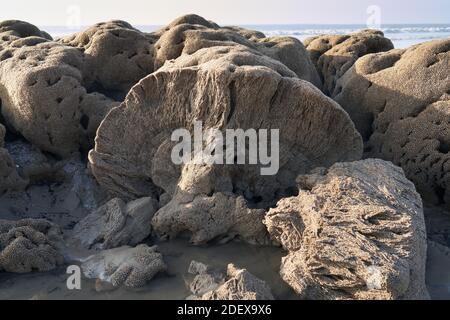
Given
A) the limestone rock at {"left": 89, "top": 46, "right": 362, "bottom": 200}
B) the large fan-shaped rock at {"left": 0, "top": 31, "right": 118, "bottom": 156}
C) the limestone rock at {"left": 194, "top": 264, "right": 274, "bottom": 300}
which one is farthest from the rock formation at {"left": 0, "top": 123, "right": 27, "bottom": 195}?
the limestone rock at {"left": 194, "top": 264, "right": 274, "bottom": 300}

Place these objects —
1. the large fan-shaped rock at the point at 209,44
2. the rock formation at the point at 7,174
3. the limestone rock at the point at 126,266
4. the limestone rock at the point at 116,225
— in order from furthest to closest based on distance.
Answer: the large fan-shaped rock at the point at 209,44 → the rock formation at the point at 7,174 → the limestone rock at the point at 116,225 → the limestone rock at the point at 126,266

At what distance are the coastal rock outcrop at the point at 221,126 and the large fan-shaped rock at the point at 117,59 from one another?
7.94 ft

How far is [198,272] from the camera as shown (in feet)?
15.4

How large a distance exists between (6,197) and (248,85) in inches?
161

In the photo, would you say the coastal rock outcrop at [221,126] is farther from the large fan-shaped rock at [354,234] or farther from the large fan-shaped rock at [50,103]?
the large fan-shaped rock at [50,103]

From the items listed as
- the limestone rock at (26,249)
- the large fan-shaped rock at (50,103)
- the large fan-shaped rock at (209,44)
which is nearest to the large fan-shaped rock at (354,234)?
the limestone rock at (26,249)

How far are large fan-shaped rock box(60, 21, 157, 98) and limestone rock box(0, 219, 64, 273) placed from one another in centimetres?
362

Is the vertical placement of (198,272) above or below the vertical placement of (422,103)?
below

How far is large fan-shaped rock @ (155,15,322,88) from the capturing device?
7.60 meters

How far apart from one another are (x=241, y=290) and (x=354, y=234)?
123cm

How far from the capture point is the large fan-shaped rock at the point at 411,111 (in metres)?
5.95

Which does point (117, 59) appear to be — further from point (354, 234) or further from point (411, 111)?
point (354, 234)
